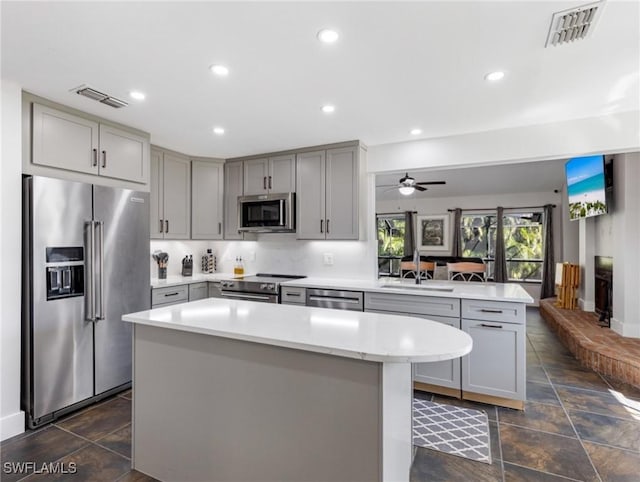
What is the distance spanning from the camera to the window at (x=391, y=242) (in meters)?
8.77

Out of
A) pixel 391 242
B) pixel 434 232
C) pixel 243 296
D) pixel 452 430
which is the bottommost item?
pixel 452 430

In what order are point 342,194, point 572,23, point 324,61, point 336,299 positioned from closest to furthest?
point 572,23 → point 324,61 → point 336,299 → point 342,194

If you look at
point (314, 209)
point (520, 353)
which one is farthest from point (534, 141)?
point (314, 209)

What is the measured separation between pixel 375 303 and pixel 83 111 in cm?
301

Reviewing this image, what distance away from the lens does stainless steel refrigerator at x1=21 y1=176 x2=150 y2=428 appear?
2.46 m

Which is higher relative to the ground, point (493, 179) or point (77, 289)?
point (493, 179)

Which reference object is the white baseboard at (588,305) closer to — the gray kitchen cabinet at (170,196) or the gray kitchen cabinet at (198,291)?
the gray kitchen cabinet at (198,291)

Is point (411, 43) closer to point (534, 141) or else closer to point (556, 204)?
point (534, 141)

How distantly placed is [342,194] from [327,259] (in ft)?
2.84

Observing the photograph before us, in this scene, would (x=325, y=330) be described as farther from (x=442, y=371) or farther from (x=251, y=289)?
(x=251, y=289)

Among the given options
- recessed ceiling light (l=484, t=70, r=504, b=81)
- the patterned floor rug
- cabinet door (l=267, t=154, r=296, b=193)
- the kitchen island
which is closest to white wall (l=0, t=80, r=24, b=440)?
the kitchen island

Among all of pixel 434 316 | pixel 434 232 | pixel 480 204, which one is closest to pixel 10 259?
pixel 434 316

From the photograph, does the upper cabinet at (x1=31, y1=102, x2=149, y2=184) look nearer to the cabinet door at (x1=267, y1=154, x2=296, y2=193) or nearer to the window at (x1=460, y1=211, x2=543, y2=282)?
the cabinet door at (x1=267, y1=154, x2=296, y2=193)

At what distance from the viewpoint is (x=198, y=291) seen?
4039 mm
